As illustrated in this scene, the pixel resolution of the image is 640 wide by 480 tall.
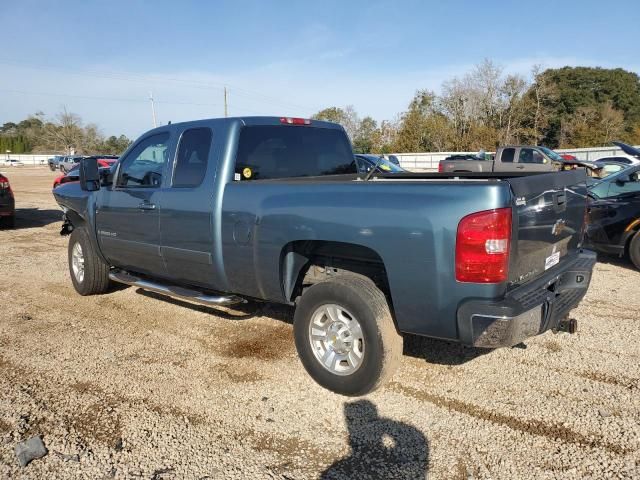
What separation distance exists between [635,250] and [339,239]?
5418mm

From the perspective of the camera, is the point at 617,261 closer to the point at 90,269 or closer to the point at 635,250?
the point at 635,250

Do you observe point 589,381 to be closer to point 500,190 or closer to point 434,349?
point 434,349

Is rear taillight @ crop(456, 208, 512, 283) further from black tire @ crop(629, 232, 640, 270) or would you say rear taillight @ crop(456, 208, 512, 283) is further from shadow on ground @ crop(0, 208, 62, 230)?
shadow on ground @ crop(0, 208, 62, 230)

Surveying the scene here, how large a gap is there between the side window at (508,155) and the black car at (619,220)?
1157 cm

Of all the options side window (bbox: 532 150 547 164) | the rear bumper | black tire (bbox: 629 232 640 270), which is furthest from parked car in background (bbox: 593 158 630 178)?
the rear bumper

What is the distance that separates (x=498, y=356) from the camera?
4098 millimetres

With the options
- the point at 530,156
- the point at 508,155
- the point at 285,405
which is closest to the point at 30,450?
the point at 285,405

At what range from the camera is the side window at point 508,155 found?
733 inches

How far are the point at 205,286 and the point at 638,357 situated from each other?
363 centimetres

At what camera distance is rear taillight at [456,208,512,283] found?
2.75 metres

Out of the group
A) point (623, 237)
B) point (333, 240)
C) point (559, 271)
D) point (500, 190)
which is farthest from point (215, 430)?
point (623, 237)

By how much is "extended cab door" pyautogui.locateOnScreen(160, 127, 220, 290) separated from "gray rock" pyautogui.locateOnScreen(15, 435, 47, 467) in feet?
5.53

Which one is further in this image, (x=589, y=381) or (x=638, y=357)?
(x=638, y=357)

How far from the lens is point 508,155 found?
1873 cm
